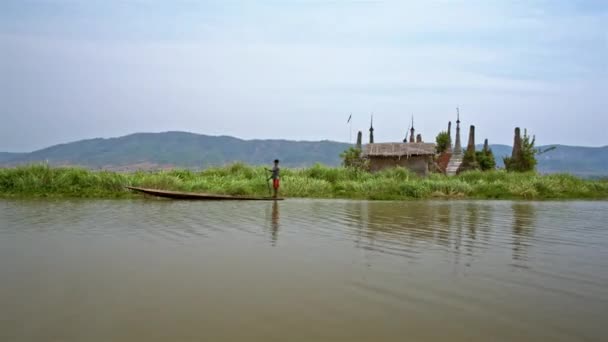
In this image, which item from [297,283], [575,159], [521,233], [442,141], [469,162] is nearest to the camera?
[297,283]

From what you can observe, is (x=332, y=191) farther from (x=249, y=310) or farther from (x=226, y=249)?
(x=249, y=310)

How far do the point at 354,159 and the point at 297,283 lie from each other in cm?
2568

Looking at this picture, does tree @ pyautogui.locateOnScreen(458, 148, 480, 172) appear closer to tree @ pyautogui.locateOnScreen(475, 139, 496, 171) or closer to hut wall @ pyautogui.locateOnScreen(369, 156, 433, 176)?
tree @ pyautogui.locateOnScreen(475, 139, 496, 171)

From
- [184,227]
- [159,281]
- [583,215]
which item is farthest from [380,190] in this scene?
[159,281]

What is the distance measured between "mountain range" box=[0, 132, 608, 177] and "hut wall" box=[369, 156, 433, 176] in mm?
132514

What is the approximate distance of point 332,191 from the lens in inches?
789

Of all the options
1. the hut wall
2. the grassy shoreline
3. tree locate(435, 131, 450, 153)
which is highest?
tree locate(435, 131, 450, 153)

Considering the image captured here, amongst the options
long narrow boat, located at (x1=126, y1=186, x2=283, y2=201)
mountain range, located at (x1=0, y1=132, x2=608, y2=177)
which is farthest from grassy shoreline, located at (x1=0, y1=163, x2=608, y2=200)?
mountain range, located at (x1=0, y1=132, x2=608, y2=177)

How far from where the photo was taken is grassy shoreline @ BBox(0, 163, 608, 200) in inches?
651

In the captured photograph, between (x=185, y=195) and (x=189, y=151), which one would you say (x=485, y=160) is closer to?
(x=185, y=195)

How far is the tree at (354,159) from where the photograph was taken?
28781mm

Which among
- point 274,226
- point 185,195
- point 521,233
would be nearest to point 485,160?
point 185,195

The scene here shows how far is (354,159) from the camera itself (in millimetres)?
30203

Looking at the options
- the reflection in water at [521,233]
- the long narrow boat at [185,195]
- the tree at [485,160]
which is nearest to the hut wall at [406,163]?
the tree at [485,160]
